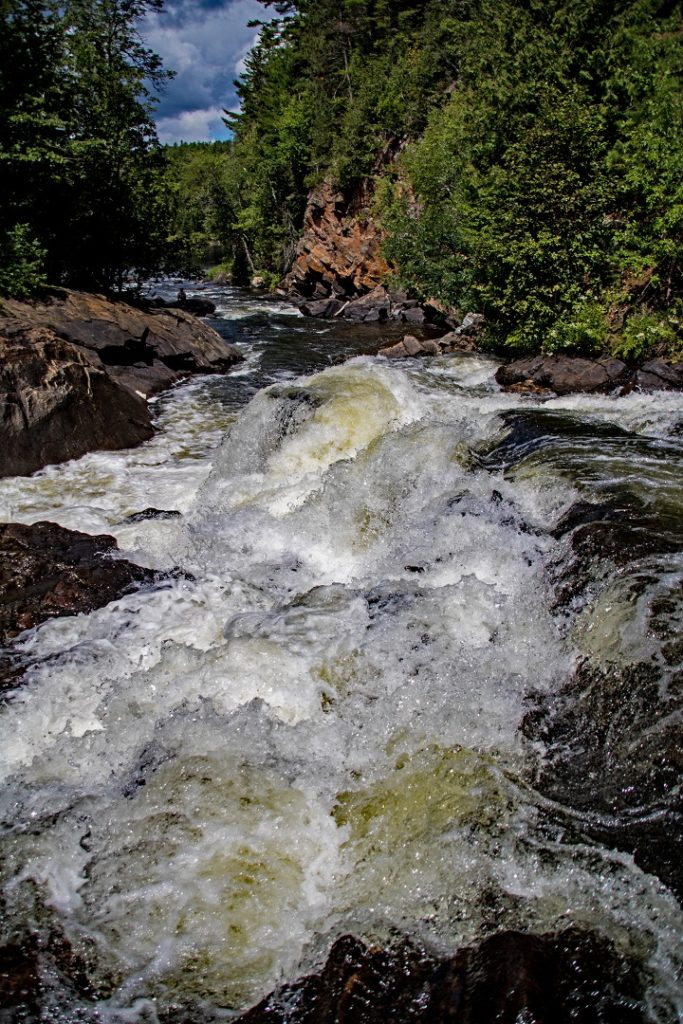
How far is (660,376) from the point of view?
1077cm

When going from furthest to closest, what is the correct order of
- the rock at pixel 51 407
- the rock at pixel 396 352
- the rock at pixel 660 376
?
the rock at pixel 396 352
the rock at pixel 660 376
the rock at pixel 51 407

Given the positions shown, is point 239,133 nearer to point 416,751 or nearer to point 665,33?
point 665,33

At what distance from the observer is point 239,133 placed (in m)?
54.7

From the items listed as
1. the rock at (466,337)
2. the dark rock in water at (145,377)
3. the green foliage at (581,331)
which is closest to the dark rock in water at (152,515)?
the dark rock in water at (145,377)

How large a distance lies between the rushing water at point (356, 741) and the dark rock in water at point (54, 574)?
0.20 m

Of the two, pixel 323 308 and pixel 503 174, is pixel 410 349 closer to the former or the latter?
pixel 503 174

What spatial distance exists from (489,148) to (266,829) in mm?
15835

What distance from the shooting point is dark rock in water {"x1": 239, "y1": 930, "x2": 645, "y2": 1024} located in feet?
Result: 7.18

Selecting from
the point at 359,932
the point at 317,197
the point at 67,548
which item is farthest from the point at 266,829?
the point at 317,197

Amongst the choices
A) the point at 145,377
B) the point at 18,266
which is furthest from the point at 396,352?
the point at 18,266

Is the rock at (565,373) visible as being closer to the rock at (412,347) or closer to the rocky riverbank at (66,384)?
the rock at (412,347)

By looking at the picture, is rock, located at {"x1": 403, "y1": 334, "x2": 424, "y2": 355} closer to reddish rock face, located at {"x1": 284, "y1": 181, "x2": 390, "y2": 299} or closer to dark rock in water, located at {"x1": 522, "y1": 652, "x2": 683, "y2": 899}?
dark rock in water, located at {"x1": 522, "y1": 652, "x2": 683, "y2": 899}

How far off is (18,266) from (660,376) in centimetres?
1295

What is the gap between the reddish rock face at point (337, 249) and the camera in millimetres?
31062
